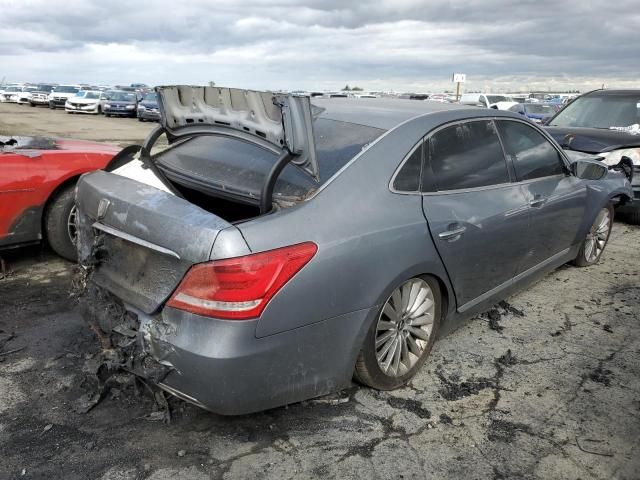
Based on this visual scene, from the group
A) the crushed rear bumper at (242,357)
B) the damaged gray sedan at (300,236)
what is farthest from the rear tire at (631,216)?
the crushed rear bumper at (242,357)

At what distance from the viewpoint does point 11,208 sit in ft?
14.9

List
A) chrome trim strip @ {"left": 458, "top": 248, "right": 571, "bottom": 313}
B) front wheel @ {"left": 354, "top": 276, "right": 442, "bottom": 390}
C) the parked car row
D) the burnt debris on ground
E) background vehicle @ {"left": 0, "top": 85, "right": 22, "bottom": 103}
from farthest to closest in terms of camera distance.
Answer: background vehicle @ {"left": 0, "top": 85, "right": 22, "bottom": 103} < the parked car row < the burnt debris on ground < chrome trim strip @ {"left": 458, "top": 248, "right": 571, "bottom": 313} < front wheel @ {"left": 354, "top": 276, "right": 442, "bottom": 390}

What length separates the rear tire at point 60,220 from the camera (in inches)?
188

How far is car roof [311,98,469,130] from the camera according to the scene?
319 centimetres

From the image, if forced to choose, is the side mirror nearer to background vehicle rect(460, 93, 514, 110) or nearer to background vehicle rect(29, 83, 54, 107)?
background vehicle rect(460, 93, 514, 110)

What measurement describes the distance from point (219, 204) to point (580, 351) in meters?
2.58

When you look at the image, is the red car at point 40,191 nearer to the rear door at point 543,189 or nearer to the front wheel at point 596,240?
the rear door at point 543,189

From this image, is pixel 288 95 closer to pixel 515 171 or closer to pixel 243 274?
pixel 243 274

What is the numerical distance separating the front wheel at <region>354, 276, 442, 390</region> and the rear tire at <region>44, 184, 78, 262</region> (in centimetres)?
320

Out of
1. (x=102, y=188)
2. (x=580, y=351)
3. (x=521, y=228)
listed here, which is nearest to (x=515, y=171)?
(x=521, y=228)

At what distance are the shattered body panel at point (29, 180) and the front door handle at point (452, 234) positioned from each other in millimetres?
3402

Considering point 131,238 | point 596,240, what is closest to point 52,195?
point 131,238

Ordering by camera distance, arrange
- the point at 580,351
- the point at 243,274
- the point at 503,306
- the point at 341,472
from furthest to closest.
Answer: the point at 503,306, the point at 580,351, the point at 341,472, the point at 243,274

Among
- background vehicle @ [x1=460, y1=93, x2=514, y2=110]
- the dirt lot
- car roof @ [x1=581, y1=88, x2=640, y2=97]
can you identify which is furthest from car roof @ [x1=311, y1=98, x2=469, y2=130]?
background vehicle @ [x1=460, y1=93, x2=514, y2=110]
